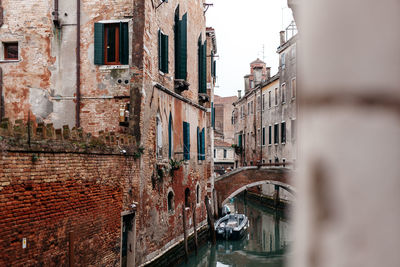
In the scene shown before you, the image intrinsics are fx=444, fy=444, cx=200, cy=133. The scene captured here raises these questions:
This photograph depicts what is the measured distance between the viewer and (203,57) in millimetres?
16172

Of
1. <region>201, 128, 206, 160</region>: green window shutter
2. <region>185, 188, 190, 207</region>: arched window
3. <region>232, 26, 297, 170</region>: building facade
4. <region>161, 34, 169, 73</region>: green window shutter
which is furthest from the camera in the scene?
<region>232, 26, 297, 170</region>: building facade

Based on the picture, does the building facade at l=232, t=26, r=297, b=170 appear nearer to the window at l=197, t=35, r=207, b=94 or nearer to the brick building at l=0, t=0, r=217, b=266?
the window at l=197, t=35, r=207, b=94

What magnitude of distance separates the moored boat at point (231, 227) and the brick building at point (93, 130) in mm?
4790

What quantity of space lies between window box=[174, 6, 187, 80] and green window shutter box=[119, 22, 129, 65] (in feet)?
9.58

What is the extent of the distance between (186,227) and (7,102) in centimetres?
632

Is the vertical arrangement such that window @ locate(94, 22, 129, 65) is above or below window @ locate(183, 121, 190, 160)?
above

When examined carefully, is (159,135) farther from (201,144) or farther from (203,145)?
(203,145)

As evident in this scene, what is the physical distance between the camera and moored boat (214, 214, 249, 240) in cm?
1819

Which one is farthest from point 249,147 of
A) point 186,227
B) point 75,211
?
point 75,211

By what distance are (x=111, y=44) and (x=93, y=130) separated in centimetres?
203

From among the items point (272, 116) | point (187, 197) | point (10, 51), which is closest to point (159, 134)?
point (187, 197)

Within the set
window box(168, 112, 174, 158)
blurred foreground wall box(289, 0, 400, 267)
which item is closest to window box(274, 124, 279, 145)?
window box(168, 112, 174, 158)

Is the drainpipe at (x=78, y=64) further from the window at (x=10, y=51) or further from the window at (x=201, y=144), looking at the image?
the window at (x=201, y=144)

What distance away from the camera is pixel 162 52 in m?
11.7
